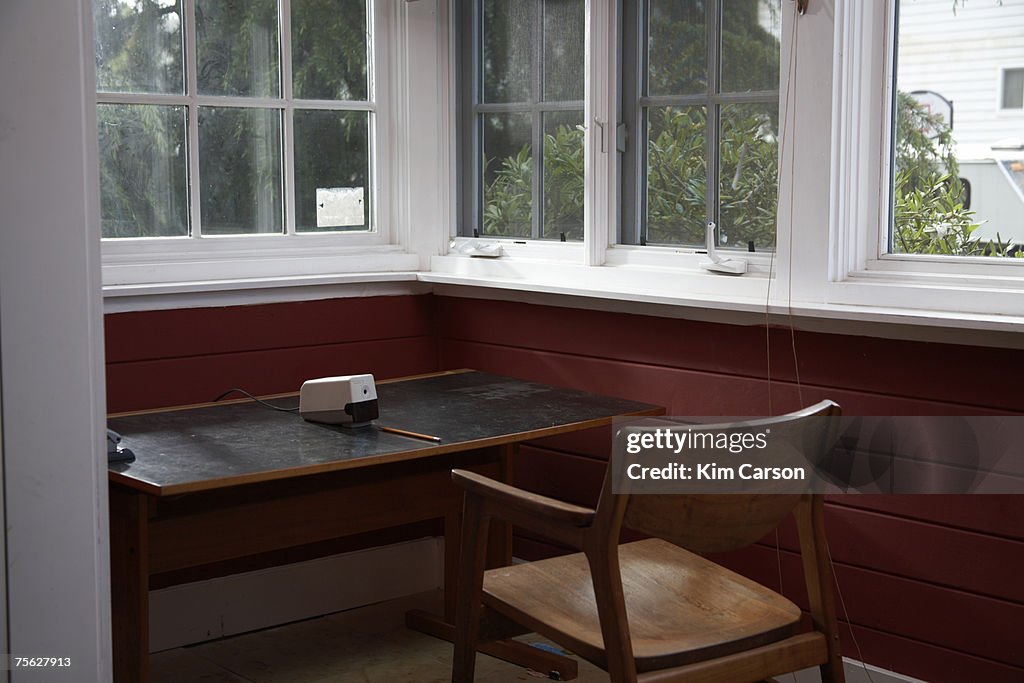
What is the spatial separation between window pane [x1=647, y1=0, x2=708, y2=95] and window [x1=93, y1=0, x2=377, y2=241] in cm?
100

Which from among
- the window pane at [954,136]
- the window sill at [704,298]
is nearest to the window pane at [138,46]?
the window sill at [704,298]

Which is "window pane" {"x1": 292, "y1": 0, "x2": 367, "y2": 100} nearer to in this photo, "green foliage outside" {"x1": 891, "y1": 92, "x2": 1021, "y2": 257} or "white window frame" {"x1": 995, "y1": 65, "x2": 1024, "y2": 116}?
"green foliage outside" {"x1": 891, "y1": 92, "x2": 1021, "y2": 257}

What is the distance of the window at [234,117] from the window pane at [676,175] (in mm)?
1002

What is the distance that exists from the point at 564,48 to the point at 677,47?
1.42 ft

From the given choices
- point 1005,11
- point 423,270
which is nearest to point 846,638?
→ point 1005,11

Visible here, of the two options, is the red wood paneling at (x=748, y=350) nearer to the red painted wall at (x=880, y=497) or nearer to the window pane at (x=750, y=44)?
the red painted wall at (x=880, y=497)

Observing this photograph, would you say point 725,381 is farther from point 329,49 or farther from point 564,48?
point 329,49

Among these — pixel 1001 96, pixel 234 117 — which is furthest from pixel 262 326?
pixel 1001 96

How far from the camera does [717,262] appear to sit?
312 centimetres

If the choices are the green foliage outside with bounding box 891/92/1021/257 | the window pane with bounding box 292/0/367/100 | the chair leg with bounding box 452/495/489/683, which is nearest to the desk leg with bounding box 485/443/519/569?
the chair leg with bounding box 452/495/489/683

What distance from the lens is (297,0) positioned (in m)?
3.61

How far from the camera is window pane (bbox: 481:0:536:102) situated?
3650mm

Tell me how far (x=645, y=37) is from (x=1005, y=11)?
1.02m

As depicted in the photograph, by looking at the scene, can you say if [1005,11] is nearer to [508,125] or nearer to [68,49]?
[508,125]
